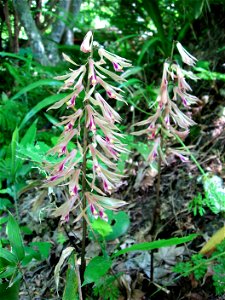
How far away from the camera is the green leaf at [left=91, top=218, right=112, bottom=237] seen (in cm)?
178

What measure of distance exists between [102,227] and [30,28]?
2.94 m

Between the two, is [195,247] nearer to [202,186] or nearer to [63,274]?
[202,186]

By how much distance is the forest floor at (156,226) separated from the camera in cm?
196

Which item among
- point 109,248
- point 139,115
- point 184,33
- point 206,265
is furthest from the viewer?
point 184,33

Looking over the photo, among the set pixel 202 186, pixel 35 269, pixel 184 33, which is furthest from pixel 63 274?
pixel 184 33

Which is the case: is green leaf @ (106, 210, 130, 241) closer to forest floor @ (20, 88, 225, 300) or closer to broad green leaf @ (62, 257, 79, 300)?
forest floor @ (20, 88, 225, 300)

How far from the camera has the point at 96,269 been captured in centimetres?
157

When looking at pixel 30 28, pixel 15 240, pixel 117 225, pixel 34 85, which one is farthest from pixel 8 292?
pixel 30 28

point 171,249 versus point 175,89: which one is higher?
point 175,89

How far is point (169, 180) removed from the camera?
8.84ft

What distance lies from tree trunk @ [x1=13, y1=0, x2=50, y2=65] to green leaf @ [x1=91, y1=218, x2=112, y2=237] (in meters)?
2.88

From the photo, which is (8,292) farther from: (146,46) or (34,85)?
(146,46)

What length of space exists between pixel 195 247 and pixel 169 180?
645 millimetres

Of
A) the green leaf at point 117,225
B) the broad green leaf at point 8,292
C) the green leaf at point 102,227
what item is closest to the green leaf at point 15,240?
the broad green leaf at point 8,292
